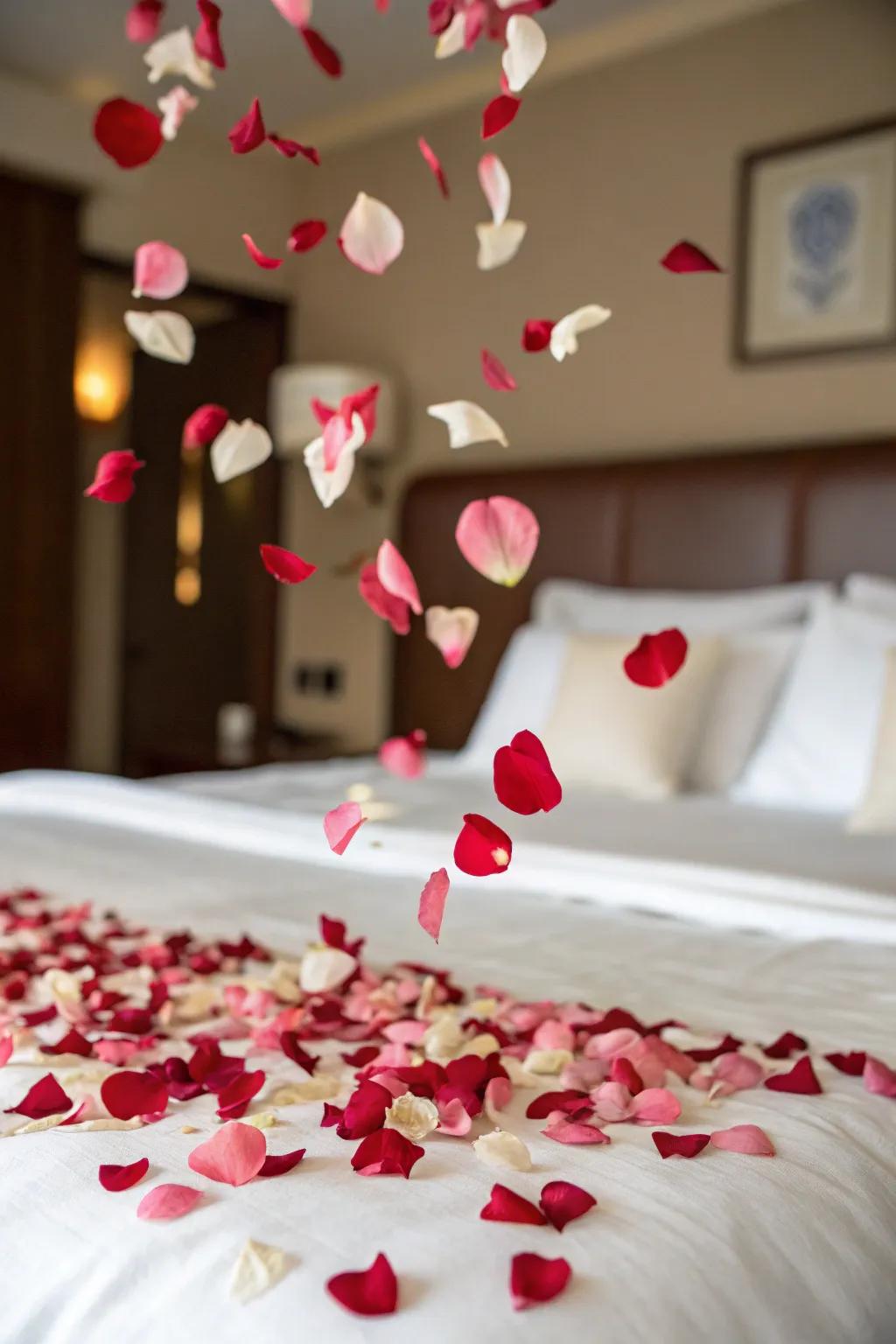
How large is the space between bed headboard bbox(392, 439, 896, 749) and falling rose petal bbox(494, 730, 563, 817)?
2245 mm

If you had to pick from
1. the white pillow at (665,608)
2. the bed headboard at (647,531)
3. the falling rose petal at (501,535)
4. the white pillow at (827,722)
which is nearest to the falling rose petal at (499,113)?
the falling rose petal at (501,535)

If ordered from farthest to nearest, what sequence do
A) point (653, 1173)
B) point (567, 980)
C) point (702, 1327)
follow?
point (567, 980), point (653, 1173), point (702, 1327)

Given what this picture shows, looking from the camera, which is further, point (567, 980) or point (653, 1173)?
point (567, 980)

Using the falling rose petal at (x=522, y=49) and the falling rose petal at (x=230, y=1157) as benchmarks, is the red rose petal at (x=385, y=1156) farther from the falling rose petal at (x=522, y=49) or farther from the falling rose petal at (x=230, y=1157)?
the falling rose petal at (x=522, y=49)

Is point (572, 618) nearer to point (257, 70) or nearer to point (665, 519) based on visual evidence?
point (665, 519)

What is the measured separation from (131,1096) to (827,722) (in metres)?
1.84

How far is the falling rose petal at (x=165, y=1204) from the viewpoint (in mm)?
692

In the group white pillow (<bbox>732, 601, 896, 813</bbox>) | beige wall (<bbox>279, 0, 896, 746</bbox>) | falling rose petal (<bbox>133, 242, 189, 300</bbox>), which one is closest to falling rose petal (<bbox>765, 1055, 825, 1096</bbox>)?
falling rose petal (<bbox>133, 242, 189, 300</bbox>)

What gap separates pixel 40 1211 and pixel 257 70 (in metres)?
3.57

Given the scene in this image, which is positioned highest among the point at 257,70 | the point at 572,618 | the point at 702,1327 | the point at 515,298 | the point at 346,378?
the point at 257,70

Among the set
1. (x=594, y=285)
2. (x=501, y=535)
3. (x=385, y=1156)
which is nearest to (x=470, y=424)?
(x=501, y=535)

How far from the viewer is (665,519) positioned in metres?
3.11

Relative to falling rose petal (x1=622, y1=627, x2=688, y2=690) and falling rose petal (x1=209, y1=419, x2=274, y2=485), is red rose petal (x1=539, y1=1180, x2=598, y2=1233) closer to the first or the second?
falling rose petal (x1=622, y1=627, x2=688, y2=690)

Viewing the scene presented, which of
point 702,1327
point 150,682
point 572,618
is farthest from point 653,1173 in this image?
point 150,682
